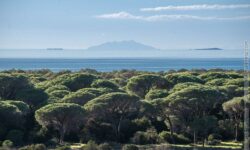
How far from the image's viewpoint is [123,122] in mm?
40031

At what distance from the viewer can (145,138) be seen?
123ft

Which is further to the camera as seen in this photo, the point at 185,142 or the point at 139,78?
the point at 139,78

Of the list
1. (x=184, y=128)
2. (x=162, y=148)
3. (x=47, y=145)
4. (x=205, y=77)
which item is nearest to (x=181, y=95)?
(x=184, y=128)

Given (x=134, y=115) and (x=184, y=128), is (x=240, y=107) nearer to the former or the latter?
(x=184, y=128)

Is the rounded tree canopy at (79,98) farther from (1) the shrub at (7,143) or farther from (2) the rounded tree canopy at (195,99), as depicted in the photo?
(1) the shrub at (7,143)

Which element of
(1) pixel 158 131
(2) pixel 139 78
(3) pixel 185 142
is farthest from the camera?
(2) pixel 139 78

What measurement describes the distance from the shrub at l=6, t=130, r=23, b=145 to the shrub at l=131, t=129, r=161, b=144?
7.90 m

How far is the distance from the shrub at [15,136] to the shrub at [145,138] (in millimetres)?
7901

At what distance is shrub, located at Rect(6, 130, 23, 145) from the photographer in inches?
1459

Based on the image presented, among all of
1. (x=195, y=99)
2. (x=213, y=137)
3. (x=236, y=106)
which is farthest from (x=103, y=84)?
(x=236, y=106)

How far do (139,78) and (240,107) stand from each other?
16248mm

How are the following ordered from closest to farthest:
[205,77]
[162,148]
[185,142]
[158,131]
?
[162,148]
[185,142]
[158,131]
[205,77]

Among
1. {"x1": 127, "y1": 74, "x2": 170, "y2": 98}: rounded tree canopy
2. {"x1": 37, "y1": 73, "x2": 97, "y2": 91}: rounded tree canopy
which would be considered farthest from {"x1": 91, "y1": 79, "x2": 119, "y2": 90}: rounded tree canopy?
{"x1": 37, "y1": 73, "x2": 97, "y2": 91}: rounded tree canopy

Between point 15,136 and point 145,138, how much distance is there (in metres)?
9.11
